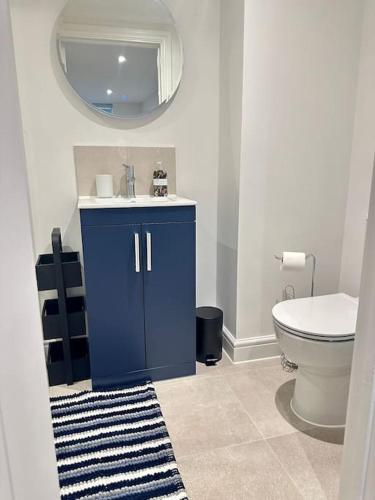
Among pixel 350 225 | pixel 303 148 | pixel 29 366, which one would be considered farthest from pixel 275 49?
pixel 29 366

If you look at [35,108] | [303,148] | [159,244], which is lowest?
[159,244]

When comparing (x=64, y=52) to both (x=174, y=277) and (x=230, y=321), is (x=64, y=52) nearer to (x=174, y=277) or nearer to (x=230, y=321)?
(x=174, y=277)

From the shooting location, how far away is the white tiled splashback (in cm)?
209

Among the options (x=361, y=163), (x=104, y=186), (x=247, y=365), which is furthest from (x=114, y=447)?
(x=361, y=163)

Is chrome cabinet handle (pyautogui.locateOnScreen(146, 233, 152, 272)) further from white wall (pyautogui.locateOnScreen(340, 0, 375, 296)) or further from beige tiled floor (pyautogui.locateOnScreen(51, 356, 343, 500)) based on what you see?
white wall (pyautogui.locateOnScreen(340, 0, 375, 296))

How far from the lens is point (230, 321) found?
90.4 inches

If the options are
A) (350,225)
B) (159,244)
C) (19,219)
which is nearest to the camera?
(19,219)

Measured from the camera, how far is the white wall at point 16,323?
21.5 inches

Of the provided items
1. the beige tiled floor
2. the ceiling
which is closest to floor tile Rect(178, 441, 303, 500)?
the beige tiled floor

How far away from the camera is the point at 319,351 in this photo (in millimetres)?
1542

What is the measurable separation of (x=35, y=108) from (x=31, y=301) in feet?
5.51

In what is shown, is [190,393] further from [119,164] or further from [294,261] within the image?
[119,164]

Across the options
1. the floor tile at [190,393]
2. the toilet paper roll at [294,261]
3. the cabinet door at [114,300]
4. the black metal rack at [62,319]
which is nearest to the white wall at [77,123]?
the black metal rack at [62,319]

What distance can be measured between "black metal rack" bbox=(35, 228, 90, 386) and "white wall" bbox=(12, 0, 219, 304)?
277 mm
